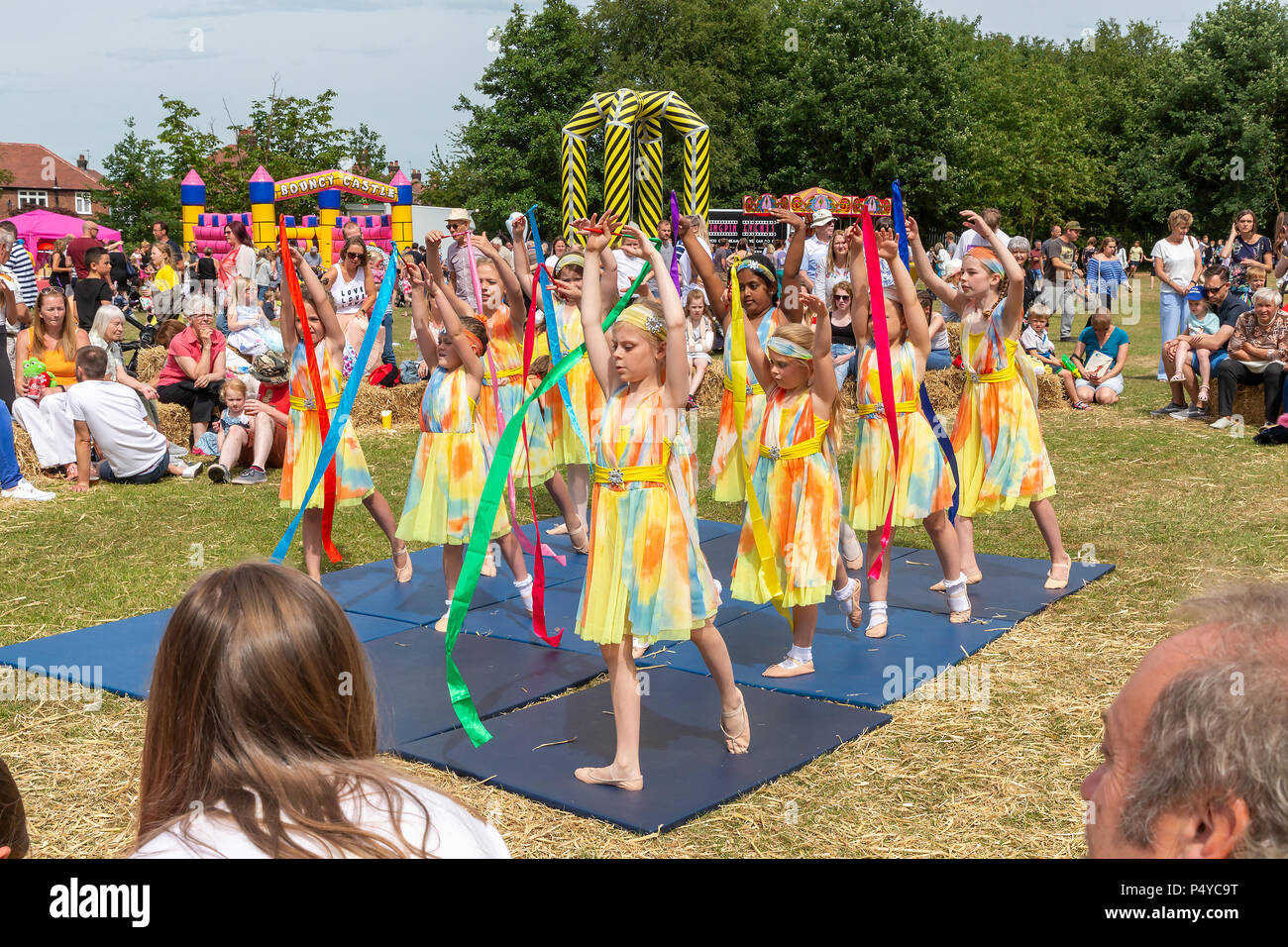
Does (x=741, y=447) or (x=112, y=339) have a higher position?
(x=112, y=339)

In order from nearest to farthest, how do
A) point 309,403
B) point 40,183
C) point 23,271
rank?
point 309,403
point 23,271
point 40,183

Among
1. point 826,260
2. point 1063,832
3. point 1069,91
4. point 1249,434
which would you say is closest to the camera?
point 1063,832

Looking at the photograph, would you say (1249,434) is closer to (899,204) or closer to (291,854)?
(899,204)

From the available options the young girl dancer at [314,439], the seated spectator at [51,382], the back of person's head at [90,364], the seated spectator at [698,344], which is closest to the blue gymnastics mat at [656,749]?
the young girl dancer at [314,439]

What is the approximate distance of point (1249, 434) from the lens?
1195 centimetres

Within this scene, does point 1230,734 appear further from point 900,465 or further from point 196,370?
point 196,370

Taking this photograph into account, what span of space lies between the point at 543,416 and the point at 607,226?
12.3 ft

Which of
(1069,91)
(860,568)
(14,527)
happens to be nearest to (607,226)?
(860,568)

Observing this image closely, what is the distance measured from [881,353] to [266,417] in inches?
249

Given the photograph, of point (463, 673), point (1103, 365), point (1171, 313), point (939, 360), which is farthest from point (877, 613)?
point (1171, 313)

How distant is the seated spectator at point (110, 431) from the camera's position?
10.1m

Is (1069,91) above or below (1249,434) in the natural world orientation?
above

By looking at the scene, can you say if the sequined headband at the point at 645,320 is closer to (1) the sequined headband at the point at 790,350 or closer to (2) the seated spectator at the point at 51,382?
(1) the sequined headband at the point at 790,350

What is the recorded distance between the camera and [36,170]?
248 feet
